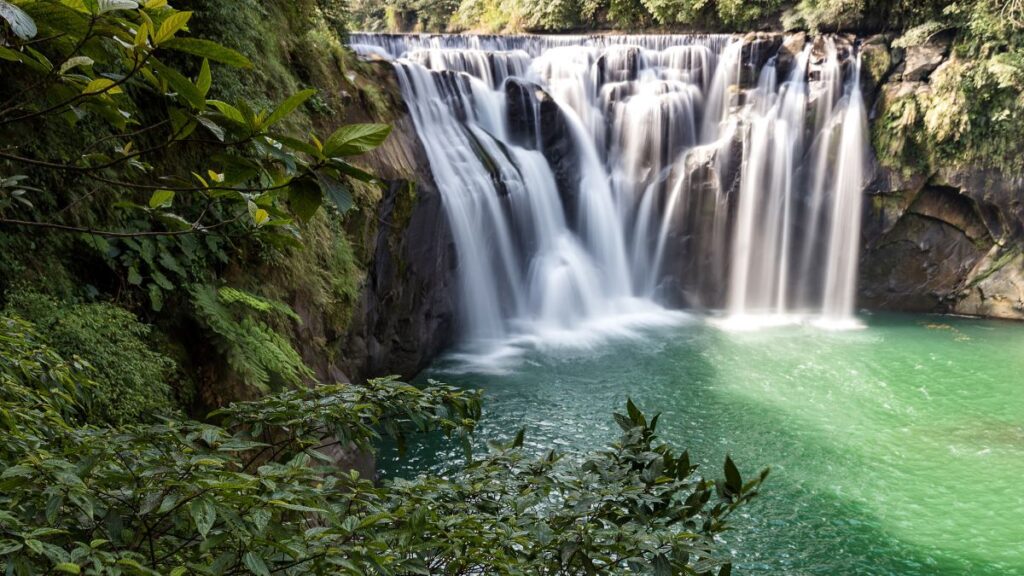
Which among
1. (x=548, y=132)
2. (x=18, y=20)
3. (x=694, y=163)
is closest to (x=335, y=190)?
(x=18, y=20)

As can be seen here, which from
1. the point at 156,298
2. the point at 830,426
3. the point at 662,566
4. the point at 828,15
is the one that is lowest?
the point at 830,426

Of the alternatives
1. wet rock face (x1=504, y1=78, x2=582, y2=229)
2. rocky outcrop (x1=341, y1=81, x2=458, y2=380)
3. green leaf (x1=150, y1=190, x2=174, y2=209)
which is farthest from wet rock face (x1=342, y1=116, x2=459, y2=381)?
green leaf (x1=150, y1=190, x2=174, y2=209)

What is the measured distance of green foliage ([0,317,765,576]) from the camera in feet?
4.71

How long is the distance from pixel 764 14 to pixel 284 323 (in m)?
18.8

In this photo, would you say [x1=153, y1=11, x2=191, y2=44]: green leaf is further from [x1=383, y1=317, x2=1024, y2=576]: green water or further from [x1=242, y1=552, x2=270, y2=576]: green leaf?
[x1=383, y1=317, x2=1024, y2=576]: green water

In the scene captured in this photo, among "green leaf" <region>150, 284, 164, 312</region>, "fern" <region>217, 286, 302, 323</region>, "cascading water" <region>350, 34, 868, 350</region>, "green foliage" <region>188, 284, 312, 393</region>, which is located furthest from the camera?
"cascading water" <region>350, 34, 868, 350</region>

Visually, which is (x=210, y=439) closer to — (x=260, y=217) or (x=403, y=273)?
(x=260, y=217)

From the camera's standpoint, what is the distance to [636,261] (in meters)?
15.5

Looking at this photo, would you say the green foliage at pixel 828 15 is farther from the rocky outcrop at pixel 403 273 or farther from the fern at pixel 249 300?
the fern at pixel 249 300

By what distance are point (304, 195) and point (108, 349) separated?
9.36ft

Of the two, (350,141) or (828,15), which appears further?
(828,15)

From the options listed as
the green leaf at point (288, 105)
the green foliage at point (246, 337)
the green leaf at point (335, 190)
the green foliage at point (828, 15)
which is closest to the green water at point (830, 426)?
Answer: the green foliage at point (246, 337)

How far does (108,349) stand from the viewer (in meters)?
3.58

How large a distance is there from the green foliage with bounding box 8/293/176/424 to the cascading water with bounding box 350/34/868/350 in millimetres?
10717
